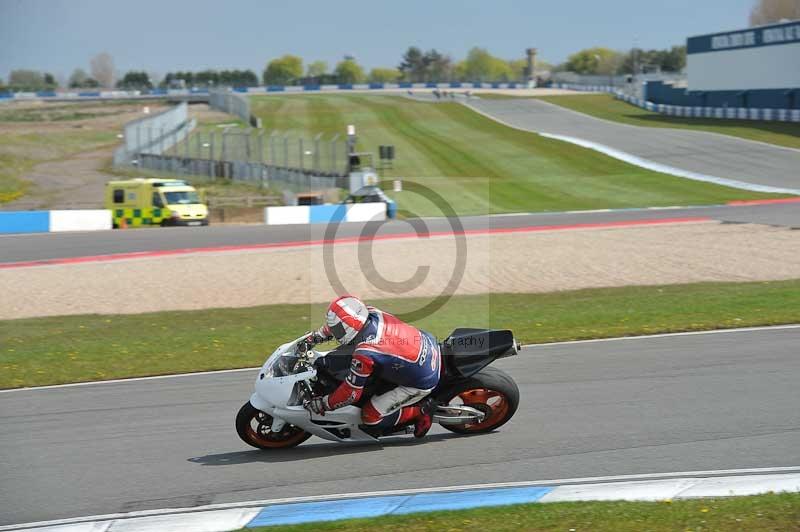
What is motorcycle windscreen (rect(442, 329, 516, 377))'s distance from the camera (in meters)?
Answer: 8.51

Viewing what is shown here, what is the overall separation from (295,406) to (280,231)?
76.5 ft

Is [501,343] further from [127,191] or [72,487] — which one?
[127,191]

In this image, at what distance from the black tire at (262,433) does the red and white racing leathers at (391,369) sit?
668mm

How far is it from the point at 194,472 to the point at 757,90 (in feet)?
208

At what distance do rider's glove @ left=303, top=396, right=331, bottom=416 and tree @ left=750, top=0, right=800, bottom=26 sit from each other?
137m

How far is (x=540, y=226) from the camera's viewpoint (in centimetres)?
3034

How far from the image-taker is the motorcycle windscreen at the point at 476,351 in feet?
27.9

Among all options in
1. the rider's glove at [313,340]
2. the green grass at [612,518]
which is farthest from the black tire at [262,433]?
the green grass at [612,518]

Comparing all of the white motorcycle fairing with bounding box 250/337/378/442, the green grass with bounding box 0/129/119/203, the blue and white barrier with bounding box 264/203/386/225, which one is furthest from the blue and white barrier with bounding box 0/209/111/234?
the white motorcycle fairing with bounding box 250/337/378/442

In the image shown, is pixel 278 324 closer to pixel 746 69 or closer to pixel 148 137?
pixel 148 137

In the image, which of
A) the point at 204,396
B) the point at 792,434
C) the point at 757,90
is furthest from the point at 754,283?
the point at 757,90

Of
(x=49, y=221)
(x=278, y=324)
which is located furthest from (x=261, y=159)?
(x=278, y=324)

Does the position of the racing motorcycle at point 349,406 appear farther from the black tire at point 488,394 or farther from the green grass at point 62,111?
the green grass at point 62,111

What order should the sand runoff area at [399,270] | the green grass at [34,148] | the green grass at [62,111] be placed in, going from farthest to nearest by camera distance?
the green grass at [62,111] < the green grass at [34,148] < the sand runoff area at [399,270]
